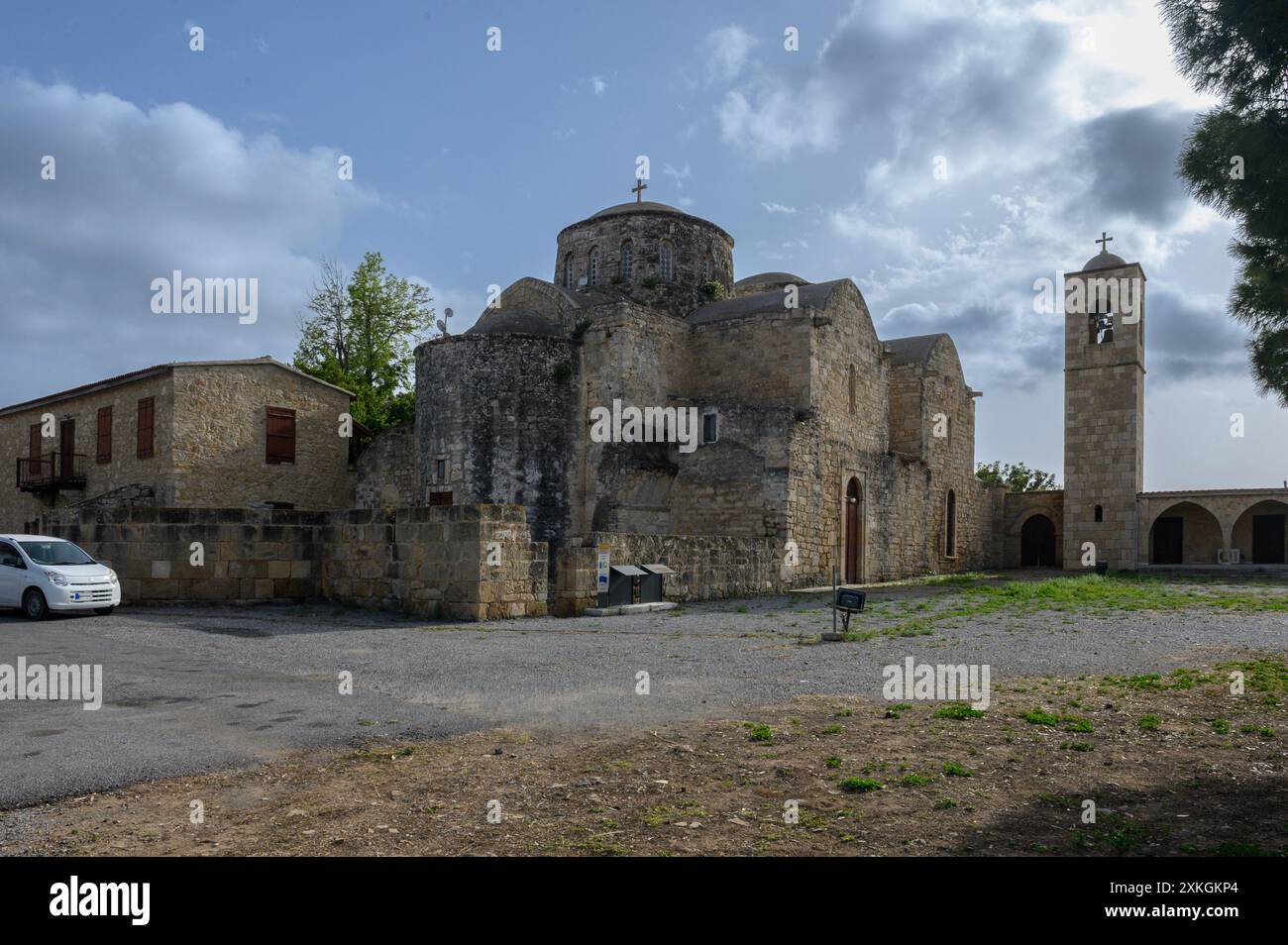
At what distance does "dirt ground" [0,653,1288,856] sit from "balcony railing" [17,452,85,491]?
1071 inches

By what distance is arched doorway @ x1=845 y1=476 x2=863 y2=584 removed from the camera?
80.8ft

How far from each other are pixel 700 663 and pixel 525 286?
1961cm

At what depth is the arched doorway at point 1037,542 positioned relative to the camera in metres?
35.5

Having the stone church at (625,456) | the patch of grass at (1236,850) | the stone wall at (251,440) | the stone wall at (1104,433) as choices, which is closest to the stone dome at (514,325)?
the stone church at (625,456)

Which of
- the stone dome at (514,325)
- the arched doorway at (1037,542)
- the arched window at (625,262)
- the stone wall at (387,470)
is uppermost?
the arched window at (625,262)

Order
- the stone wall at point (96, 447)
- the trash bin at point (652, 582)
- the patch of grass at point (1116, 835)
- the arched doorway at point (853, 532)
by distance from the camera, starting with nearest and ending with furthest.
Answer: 1. the patch of grass at point (1116, 835)
2. the trash bin at point (652, 582)
3. the arched doorway at point (853, 532)
4. the stone wall at point (96, 447)

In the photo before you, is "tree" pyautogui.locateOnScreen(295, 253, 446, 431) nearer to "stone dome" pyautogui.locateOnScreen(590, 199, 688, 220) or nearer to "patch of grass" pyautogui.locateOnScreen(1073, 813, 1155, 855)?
"stone dome" pyautogui.locateOnScreen(590, 199, 688, 220)

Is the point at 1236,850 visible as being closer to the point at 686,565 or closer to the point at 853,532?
the point at 686,565

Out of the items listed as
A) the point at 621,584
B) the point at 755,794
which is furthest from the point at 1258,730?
the point at 621,584

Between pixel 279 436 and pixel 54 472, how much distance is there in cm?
749

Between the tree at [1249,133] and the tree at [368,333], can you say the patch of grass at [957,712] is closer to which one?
the tree at [1249,133]

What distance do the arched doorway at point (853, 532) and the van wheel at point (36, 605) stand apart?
57.8 ft

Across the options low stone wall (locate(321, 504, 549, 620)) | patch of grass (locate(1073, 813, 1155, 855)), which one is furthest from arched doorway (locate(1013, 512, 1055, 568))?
patch of grass (locate(1073, 813, 1155, 855))
